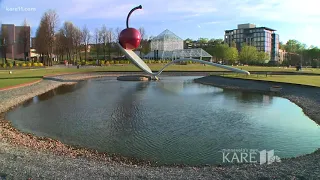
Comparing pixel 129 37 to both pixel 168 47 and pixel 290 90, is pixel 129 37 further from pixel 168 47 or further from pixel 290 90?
pixel 168 47

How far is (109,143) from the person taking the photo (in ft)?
38.1

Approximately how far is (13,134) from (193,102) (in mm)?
13244

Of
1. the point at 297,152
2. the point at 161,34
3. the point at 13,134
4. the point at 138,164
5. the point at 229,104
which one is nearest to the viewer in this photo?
the point at 138,164

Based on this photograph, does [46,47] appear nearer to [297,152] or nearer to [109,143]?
[109,143]

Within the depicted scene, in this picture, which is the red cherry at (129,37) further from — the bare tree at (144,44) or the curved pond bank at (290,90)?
the bare tree at (144,44)

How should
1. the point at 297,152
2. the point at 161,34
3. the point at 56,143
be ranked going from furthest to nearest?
the point at 161,34 < the point at 56,143 < the point at 297,152

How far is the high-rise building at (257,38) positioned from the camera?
479 ft

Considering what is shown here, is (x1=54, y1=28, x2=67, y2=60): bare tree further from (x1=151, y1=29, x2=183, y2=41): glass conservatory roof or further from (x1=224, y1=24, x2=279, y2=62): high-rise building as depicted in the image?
(x1=224, y1=24, x2=279, y2=62): high-rise building

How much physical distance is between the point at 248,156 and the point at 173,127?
16.0 feet

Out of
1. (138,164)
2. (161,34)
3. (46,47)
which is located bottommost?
(138,164)

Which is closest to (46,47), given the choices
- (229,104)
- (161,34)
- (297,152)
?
(161,34)

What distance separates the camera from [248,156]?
32.8 feet

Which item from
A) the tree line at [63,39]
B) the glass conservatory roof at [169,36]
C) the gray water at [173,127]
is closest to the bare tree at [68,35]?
the tree line at [63,39]

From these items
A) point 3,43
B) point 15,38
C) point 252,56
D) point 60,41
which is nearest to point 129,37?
point 60,41
